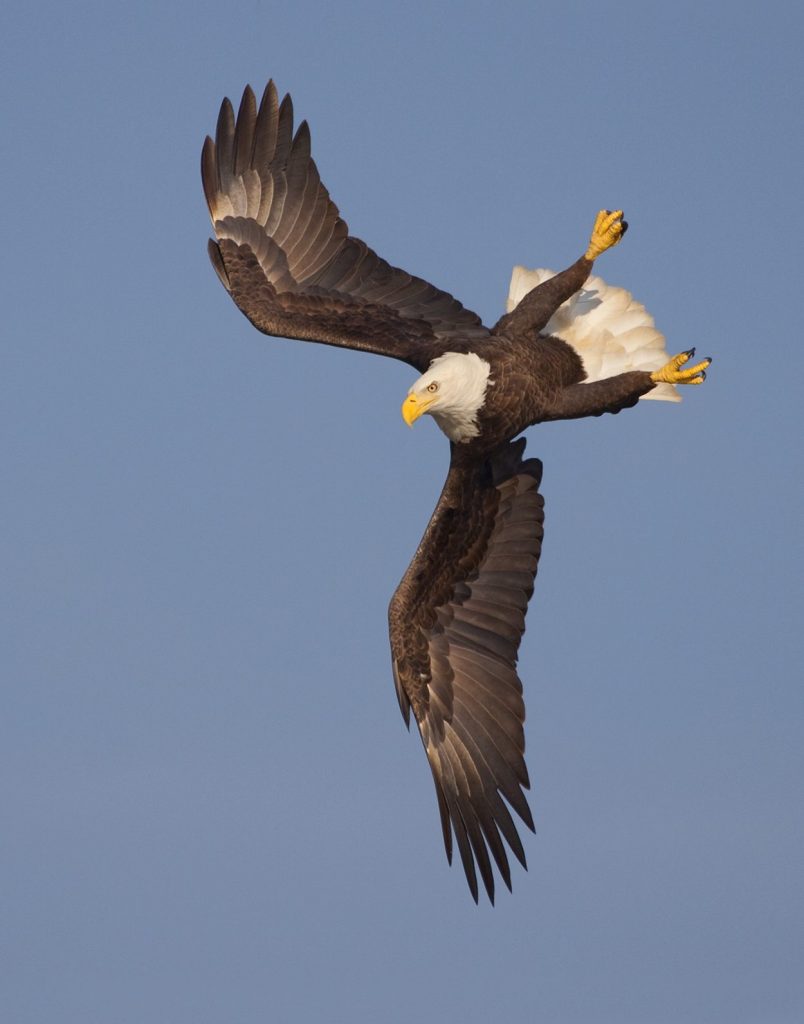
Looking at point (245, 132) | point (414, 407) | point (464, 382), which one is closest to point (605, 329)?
point (464, 382)

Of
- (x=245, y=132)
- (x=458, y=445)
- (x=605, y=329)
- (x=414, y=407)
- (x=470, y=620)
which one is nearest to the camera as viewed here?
(x=414, y=407)

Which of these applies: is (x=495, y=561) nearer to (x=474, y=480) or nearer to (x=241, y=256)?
(x=474, y=480)

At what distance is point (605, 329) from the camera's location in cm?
1062

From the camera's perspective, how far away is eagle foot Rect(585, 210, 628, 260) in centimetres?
1036

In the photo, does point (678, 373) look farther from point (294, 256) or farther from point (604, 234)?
point (294, 256)

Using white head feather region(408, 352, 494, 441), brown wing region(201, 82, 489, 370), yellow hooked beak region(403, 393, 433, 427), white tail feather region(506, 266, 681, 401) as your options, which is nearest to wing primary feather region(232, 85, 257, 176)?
brown wing region(201, 82, 489, 370)

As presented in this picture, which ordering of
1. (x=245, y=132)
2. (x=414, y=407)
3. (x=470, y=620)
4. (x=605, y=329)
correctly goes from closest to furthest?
(x=414, y=407)
(x=470, y=620)
(x=605, y=329)
(x=245, y=132)

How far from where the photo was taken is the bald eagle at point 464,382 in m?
9.73

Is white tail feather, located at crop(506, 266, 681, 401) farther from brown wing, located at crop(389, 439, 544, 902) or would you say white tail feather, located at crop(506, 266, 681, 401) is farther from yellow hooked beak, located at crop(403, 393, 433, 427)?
yellow hooked beak, located at crop(403, 393, 433, 427)

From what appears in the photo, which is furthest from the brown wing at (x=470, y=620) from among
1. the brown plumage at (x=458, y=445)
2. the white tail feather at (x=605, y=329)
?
the white tail feather at (x=605, y=329)

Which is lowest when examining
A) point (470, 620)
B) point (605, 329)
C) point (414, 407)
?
point (470, 620)

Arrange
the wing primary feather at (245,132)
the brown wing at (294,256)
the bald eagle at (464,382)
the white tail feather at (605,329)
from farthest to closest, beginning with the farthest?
the wing primary feather at (245,132)
the white tail feather at (605,329)
the brown wing at (294,256)
the bald eagle at (464,382)

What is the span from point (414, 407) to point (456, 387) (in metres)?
0.24

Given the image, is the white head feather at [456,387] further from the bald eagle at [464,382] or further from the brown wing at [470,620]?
the brown wing at [470,620]
